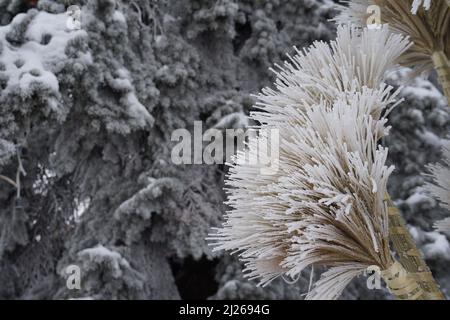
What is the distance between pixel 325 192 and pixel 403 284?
20cm

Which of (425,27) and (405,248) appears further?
(425,27)

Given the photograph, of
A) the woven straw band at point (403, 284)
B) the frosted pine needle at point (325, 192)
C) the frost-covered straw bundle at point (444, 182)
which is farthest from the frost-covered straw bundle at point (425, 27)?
the woven straw band at point (403, 284)

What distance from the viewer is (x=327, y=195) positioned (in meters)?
0.82

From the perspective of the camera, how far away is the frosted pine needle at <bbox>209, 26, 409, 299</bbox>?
32.8 inches

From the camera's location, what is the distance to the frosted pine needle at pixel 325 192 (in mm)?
832

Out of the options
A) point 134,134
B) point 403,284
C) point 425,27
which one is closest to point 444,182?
point 425,27

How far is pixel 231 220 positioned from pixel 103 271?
2969 mm

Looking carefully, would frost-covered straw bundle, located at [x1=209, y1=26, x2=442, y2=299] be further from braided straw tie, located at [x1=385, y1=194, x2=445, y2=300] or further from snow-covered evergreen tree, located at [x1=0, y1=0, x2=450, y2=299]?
snow-covered evergreen tree, located at [x1=0, y1=0, x2=450, y2=299]

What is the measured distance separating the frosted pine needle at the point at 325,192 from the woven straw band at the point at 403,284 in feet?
0.09

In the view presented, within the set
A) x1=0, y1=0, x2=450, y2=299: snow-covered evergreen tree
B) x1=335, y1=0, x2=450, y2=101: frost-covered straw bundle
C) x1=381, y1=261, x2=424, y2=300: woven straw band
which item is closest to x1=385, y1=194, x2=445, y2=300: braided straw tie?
x1=381, y1=261, x2=424, y2=300: woven straw band

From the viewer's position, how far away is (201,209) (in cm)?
390

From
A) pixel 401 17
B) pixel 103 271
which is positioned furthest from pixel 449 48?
pixel 103 271

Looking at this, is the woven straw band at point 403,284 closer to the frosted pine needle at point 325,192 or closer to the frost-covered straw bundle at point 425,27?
the frosted pine needle at point 325,192

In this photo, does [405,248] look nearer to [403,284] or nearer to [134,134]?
[403,284]
